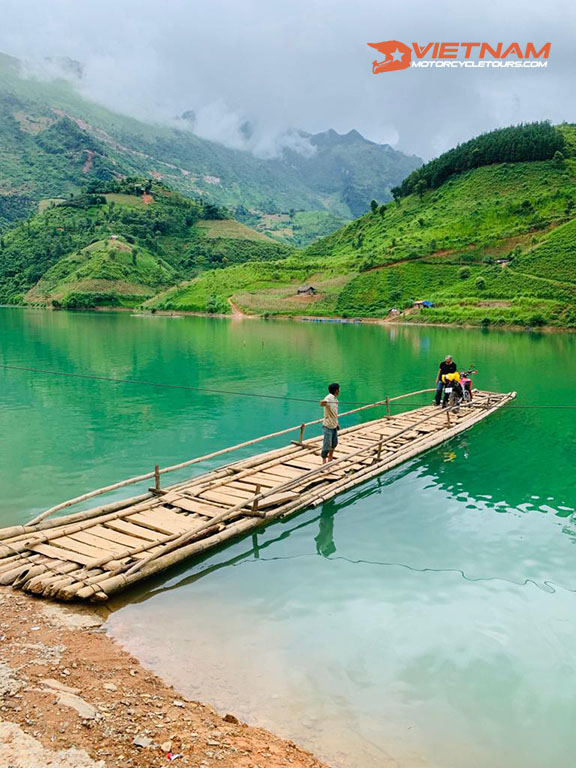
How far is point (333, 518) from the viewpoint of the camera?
12.7 m

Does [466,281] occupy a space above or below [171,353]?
above

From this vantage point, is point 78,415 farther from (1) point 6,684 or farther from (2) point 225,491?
(1) point 6,684

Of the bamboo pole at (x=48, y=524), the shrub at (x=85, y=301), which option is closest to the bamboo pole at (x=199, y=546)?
the bamboo pole at (x=48, y=524)

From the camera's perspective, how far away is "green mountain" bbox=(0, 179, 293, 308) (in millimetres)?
117875

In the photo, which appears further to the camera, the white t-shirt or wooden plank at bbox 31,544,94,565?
the white t-shirt

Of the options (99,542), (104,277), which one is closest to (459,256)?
(104,277)

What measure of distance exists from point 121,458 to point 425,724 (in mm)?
13213

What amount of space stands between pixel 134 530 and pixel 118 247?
130 m

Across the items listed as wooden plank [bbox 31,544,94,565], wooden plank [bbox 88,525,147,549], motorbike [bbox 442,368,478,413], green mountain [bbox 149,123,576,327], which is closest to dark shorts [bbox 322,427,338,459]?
wooden plank [bbox 88,525,147,549]

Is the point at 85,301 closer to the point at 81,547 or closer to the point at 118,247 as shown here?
the point at 118,247

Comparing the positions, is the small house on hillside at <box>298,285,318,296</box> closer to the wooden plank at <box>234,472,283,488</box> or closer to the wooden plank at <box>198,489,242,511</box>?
the wooden plank at <box>234,472,283,488</box>

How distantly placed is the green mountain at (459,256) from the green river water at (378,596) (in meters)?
60.9

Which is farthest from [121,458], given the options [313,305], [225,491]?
[313,305]

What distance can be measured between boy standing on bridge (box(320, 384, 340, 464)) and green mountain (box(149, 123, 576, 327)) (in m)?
65.2
